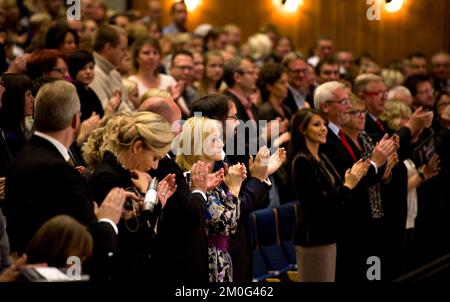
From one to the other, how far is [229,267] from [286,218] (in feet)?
6.49

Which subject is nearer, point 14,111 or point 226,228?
point 226,228

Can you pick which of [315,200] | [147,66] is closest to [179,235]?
[315,200]

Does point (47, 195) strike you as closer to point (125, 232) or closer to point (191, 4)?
point (125, 232)

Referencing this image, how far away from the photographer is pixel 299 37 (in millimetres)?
12289

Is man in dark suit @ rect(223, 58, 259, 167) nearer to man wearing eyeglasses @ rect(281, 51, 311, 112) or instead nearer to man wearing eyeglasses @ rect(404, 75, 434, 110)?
man wearing eyeglasses @ rect(281, 51, 311, 112)

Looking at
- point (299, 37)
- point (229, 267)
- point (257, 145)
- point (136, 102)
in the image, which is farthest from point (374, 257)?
point (299, 37)

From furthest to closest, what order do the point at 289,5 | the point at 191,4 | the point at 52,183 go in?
1. the point at 289,5
2. the point at 191,4
3. the point at 52,183

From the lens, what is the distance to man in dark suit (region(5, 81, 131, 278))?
10.7 ft

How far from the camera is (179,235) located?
12.9 ft

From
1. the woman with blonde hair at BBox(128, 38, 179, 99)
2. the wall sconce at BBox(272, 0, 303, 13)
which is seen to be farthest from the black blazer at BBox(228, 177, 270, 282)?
the wall sconce at BBox(272, 0, 303, 13)

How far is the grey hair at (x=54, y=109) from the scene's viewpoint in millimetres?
3318

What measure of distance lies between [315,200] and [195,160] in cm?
107

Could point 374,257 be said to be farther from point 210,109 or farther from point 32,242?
point 32,242

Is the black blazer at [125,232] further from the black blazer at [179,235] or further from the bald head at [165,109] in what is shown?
the bald head at [165,109]
